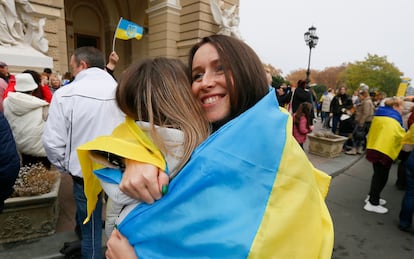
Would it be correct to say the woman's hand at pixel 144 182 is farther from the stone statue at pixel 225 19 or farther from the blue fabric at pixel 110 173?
the stone statue at pixel 225 19

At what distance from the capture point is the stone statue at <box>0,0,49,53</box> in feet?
22.3

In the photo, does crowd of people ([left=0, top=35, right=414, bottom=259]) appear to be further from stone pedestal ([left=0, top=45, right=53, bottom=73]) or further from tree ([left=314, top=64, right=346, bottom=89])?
tree ([left=314, top=64, right=346, bottom=89])

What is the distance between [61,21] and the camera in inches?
367

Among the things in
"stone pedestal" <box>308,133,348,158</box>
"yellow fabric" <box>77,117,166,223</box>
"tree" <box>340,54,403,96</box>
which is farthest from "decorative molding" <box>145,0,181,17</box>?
"tree" <box>340,54,403,96</box>

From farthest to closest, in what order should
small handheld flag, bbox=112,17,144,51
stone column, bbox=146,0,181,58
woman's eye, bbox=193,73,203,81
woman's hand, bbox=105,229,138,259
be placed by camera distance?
stone column, bbox=146,0,181,58 → small handheld flag, bbox=112,17,144,51 → woman's eye, bbox=193,73,203,81 → woman's hand, bbox=105,229,138,259

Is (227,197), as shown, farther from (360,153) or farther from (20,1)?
(360,153)

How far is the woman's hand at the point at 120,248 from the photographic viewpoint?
0.96m

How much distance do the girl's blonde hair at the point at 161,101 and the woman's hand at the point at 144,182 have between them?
0.10m

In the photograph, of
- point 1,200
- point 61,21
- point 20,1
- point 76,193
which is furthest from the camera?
point 61,21

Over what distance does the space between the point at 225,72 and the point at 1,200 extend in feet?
6.83

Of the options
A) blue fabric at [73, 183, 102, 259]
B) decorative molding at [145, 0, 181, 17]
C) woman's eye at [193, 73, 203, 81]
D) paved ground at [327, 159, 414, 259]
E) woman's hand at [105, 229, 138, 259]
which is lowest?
paved ground at [327, 159, 414, 259]

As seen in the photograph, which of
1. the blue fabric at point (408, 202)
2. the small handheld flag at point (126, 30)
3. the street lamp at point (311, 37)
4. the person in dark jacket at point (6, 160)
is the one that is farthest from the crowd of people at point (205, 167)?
the street lamp at point (311, 37)

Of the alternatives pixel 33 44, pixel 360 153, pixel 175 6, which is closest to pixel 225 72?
pixel 33 44

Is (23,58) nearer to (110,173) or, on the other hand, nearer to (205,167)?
(110,173)
